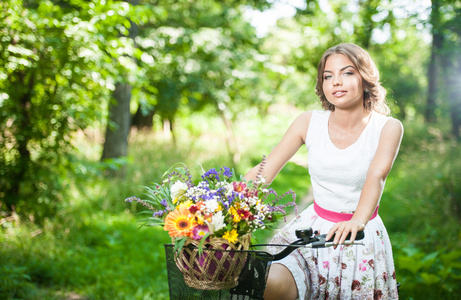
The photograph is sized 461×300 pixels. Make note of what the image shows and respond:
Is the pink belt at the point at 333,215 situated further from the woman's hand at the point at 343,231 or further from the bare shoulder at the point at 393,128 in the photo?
the bare shoulder at the point at 393,128

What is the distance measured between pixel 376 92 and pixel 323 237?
89 centimetres

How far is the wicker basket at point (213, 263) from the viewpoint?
5.42 ft

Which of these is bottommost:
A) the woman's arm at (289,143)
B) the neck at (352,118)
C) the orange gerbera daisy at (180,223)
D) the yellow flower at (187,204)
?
the orange gerbera daisy at (180,223)

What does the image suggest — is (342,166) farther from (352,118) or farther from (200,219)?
(200,219)

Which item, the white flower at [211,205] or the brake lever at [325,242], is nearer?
the white flower at [211,205]

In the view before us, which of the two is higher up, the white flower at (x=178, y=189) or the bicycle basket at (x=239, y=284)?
the white flower at (x=178, y=189)

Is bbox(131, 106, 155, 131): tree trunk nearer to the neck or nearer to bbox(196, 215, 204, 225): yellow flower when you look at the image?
the neck

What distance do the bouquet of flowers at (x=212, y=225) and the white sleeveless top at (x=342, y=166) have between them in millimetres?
578

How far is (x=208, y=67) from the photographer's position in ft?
33.2

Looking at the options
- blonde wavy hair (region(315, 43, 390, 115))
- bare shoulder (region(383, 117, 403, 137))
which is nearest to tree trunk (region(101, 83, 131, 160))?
blonde wavy hair (region(315, 43, 390, 115))

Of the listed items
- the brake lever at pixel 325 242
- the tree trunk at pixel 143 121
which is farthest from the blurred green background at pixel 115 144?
the tree trunk at pixel 143 121

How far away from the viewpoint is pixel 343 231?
189cm

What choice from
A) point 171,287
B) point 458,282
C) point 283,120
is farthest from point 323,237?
point 283,120

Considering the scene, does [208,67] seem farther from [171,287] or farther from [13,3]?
[171,287]
